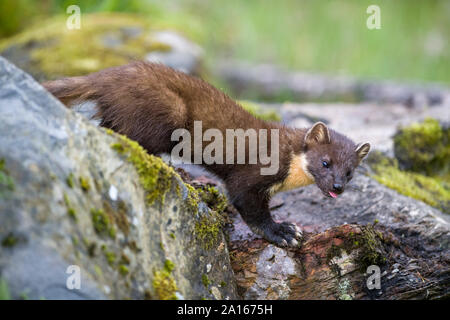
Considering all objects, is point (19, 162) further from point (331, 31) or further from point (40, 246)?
point (331, 31)

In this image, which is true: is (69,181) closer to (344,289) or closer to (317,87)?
(344,289)

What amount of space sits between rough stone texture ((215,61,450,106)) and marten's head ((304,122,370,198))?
516 centimetres

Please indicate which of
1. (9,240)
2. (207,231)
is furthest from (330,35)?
(9,240)

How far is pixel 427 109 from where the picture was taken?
894cm

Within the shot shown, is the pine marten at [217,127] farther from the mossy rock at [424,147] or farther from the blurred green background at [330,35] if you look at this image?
the blurred green background at [330,35]

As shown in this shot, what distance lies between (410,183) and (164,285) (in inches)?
174

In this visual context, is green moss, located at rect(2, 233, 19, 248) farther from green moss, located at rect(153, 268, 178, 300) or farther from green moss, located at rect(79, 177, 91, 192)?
green moss, located at rect(153, 268, 178, 300)

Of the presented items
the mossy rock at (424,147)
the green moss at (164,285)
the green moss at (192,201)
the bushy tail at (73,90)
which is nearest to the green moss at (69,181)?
the green moss at (164,285)

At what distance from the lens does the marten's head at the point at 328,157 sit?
17.1 ft

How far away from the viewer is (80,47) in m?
9.29
